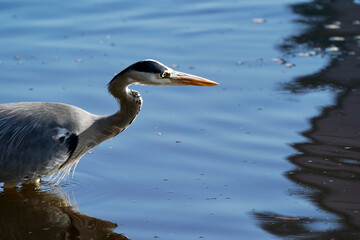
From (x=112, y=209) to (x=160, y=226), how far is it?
1.76 ft

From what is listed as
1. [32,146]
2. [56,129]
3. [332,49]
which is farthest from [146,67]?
[332,49]

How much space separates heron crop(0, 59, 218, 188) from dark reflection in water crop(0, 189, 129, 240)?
0.53 ft

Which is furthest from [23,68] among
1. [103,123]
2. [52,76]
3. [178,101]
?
[103,123]

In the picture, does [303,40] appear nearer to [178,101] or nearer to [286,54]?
[286,54]

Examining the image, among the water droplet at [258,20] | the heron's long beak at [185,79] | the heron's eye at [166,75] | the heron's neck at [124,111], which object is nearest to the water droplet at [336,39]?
the water droplet at [258,20]

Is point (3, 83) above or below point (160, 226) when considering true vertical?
above

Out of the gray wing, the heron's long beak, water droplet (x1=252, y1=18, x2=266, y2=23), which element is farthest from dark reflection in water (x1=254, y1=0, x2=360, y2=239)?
the gray wing

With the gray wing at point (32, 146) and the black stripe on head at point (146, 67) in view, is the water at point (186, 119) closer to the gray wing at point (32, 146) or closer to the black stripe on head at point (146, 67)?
the gray wing at point (32, 146)

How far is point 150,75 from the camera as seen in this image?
6477 mm

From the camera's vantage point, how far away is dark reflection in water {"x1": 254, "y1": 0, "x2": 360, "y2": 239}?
5.78 meters

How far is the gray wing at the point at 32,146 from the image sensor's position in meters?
6.28

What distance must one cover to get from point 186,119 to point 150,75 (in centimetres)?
159

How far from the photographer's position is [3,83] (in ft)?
29.5

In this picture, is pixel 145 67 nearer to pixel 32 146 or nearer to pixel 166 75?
pixel 166 75
